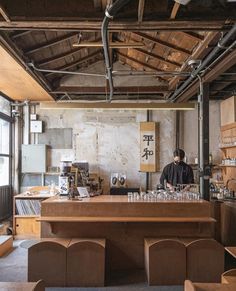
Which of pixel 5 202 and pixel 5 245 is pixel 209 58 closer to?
pixel 5 245

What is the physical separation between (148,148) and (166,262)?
11.7ft

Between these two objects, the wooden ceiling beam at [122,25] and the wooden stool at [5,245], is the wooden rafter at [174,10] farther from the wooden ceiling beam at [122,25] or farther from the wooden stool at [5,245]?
the wooden stool at [5,245]

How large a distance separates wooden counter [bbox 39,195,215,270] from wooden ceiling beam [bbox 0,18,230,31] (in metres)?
2.12

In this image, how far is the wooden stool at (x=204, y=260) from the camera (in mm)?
3867

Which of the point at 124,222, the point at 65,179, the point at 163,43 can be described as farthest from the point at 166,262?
the point at 163,43

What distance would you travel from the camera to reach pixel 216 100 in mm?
7363

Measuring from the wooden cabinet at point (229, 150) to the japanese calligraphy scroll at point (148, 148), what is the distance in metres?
1.42

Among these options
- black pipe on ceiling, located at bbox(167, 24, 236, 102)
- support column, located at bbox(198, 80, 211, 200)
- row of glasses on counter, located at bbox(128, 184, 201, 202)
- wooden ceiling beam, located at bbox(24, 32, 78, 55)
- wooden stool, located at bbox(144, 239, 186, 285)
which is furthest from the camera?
support column, located at bbox(198, 80, 211, 200)

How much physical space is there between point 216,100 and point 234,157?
1.51 meters

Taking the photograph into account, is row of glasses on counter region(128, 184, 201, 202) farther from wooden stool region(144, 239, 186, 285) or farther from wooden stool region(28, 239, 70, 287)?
wooden stool region(28, 239, 70, 287)

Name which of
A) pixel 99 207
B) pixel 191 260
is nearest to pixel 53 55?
pixel 99 207

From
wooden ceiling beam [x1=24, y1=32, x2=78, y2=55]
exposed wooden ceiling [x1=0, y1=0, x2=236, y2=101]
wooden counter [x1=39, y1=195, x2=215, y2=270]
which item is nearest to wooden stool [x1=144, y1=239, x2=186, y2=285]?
wooden counter [x1=39, y1=195, x2=215, y2=270]

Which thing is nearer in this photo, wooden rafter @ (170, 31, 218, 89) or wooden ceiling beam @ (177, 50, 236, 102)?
wooden rafter @ (170, 31, 218, 89)

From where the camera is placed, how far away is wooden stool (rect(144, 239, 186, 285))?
152 inches
